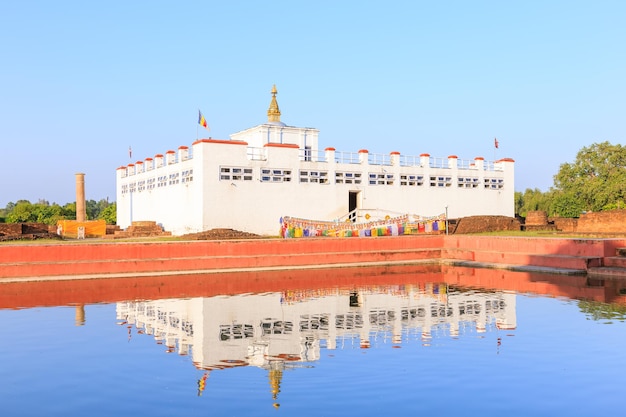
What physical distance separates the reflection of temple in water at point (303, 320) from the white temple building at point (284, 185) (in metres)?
15.7

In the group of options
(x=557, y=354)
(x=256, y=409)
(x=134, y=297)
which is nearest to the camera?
(x=256, y=409)

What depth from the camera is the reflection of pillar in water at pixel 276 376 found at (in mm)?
9328

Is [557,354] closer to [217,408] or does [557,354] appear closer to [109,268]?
[217,408]

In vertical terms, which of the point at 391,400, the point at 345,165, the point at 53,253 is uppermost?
the point at 345,165

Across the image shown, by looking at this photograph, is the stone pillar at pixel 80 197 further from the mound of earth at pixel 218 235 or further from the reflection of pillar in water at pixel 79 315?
the reflection of pillar in water at pixel 79 315

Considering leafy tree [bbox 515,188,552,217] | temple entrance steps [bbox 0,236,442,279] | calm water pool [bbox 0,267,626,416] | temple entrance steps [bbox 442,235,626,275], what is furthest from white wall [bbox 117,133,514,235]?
leafy tree [bbox 515,188,552,217]

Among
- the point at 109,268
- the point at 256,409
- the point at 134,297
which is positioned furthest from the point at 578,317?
the point at 109,268

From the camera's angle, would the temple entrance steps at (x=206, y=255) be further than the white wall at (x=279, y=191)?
No

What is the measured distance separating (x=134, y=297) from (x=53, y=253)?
6.24 m

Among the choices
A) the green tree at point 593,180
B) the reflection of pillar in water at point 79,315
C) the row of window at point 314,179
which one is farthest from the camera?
the green tree at point 593,180

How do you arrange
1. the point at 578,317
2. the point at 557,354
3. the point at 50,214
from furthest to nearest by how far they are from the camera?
the point at 50,214, the point at 578,317, the point at 557,354

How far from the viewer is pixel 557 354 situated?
11.6m

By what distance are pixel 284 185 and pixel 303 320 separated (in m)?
22.5

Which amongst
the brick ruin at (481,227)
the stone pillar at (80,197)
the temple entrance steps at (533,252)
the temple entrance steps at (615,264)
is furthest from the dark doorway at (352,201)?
the stone pillar at (80,197)
